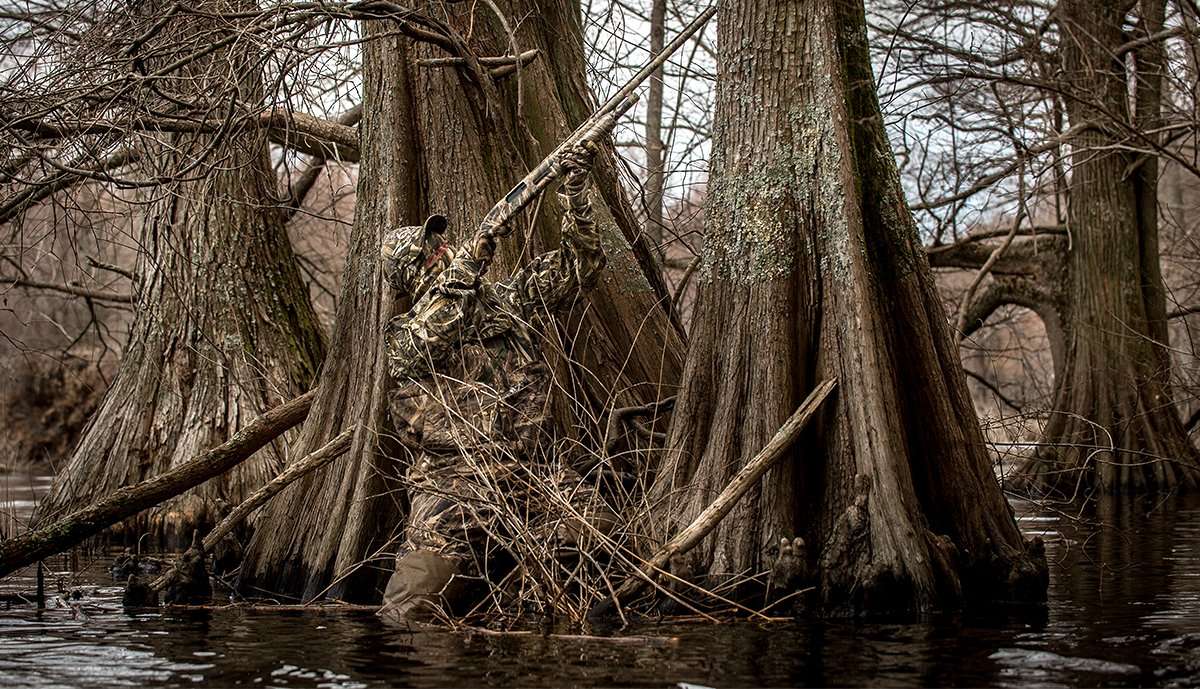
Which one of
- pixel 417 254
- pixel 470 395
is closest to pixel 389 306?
pixel 417 254

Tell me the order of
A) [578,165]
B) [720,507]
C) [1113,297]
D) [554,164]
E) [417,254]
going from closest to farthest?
[720,507] → [578,165] → [554,164] → [417,254] → [1113,297]

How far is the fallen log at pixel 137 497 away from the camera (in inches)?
304

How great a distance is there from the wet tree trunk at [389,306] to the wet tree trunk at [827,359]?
→ 1233mm

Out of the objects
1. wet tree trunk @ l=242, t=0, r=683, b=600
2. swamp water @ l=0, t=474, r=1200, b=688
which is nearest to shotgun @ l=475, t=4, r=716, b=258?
wet tree trunk @ l=242, t=0, r=683, b=600

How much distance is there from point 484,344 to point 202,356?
4.87 meters

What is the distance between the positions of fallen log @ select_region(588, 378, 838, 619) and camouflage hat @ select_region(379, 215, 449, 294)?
6.86 feet

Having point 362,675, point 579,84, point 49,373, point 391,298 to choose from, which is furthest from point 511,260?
point 49,373

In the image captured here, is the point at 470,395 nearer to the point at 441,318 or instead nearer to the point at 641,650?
the point at 441,318

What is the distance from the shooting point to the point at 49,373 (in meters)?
26.4

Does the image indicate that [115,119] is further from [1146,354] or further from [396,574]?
[1146,354]

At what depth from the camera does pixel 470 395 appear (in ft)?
23.7

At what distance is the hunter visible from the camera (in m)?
6.88

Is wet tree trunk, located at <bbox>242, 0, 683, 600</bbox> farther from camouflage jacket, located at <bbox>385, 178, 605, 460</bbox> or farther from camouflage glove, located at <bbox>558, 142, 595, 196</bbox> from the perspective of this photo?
camouflage glove, located at <bbox>558, 142, 595, 196</bbox>

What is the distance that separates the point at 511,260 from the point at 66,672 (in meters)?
3.91
